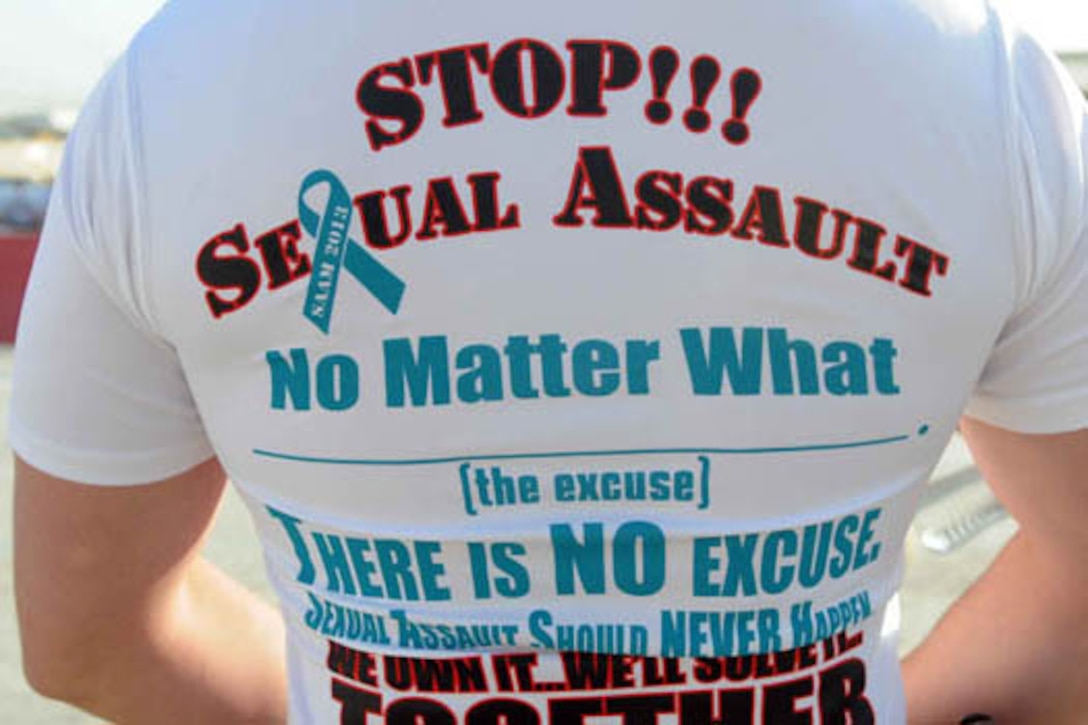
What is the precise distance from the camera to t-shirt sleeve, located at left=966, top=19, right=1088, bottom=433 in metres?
0.76

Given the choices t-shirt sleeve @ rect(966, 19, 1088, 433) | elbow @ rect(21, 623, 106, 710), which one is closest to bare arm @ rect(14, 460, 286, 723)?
elbow @ rect(21, 623, 106, 710)

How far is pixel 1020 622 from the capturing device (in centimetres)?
113

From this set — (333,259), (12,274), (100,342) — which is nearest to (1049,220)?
(333,259)

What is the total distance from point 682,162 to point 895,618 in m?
0.48

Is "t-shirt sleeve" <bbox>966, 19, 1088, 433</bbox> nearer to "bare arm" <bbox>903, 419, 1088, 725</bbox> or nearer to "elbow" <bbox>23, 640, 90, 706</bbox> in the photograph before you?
"bare arm" <bbox>903, 419, 1088, 725</bbox>

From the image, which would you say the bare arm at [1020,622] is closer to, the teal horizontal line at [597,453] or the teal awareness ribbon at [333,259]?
the teal horizontal line at [597,453]

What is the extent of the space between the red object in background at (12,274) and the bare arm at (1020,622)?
1187 centimetres

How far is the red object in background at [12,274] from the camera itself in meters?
11.6

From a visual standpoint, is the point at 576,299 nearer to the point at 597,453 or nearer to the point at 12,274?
the point at 597,453

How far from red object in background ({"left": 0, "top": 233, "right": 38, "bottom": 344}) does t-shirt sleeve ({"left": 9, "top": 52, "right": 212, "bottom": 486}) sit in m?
11.7

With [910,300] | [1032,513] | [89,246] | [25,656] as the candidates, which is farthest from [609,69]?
[25,656]

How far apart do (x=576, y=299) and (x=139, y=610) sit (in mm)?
564

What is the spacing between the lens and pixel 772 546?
827 millimetres

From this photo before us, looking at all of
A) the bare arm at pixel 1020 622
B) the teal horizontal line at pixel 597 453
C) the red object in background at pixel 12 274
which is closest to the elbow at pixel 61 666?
the teal horizontal line at pixel 597 453
